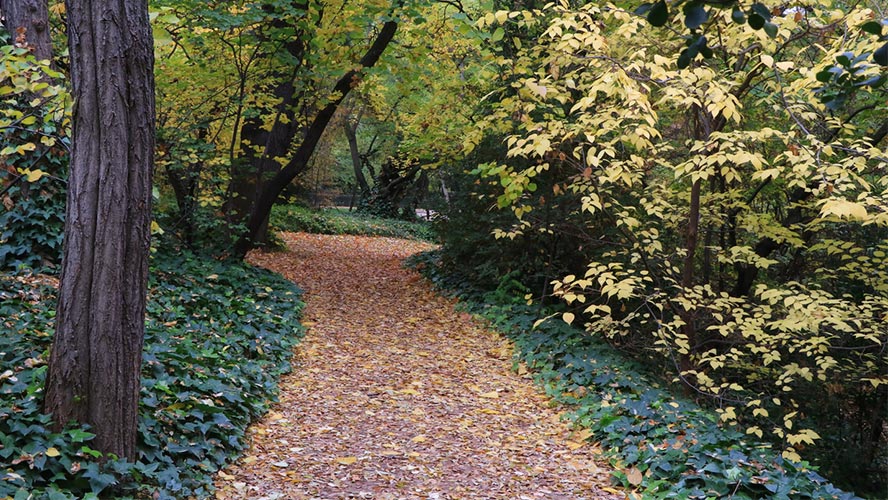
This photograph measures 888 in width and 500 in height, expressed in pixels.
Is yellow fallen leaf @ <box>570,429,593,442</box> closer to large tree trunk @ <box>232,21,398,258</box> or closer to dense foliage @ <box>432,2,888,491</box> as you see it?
dense foliage @ <box>432,2,888,491</box>

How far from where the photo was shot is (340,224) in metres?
22.7

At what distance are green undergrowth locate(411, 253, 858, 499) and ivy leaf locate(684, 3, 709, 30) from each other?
129 inches

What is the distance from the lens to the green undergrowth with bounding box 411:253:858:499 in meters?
4.00

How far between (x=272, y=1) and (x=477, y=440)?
20.7ft

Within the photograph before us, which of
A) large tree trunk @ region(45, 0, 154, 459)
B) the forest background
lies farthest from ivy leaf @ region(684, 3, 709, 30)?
large tree trunk @ region(45, 0, 154, 459)

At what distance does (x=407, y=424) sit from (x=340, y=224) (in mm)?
17633

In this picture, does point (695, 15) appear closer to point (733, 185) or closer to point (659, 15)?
point (659, 15)

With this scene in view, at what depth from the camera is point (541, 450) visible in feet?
17.0

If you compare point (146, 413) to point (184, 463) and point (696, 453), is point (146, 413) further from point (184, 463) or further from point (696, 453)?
point (696, 453)

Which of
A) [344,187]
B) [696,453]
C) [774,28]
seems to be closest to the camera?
[774,28]

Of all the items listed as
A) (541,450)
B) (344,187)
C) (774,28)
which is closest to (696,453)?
(541,450)

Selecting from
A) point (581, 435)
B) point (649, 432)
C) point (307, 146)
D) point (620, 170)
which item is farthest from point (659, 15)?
point (307, 146)

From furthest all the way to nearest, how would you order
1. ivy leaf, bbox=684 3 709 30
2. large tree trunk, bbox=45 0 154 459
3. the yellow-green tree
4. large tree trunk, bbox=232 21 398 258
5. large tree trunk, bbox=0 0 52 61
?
1. large tree trunk, bbox=232 21 398 258
2. large tree trunk, bbox=0 0 52 61
3. the yellow-green tree
4. large tree trunk, bbox=45 0 154 459
5. ivy leaf, bbox=684 3 709 30

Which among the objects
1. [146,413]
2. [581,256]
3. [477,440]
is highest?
[581,256]
